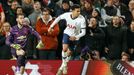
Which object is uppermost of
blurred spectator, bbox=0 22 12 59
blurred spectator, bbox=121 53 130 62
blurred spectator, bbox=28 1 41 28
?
blurred spectator, bbox=28 1 41 28

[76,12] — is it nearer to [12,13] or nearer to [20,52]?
[20,52]

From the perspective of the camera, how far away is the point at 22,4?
1589cm

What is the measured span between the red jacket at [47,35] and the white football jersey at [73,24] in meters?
0.49

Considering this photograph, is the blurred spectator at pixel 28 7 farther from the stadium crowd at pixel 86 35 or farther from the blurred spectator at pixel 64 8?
the blurred spectator at pixel 64 8

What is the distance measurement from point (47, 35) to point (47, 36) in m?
0.04

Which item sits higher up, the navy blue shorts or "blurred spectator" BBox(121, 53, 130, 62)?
the navy blue shorts

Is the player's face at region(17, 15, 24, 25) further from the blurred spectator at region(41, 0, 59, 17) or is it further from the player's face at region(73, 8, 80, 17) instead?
the blurred spectator at region(41, 0, 59, 17)

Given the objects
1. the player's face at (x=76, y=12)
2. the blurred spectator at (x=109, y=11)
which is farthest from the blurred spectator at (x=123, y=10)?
the player's face at (x=76, y=12)

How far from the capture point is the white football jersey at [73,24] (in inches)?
559


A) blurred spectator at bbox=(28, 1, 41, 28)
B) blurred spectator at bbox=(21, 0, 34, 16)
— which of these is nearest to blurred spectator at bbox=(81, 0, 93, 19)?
blurred spectator at bbox=(28, 1, 41, 28)

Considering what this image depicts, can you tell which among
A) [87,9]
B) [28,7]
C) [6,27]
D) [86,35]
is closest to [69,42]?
[86,35]

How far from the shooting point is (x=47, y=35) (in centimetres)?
1468

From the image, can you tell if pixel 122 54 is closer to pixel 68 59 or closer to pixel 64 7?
pixel 68 59

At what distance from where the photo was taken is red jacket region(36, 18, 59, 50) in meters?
14.6
